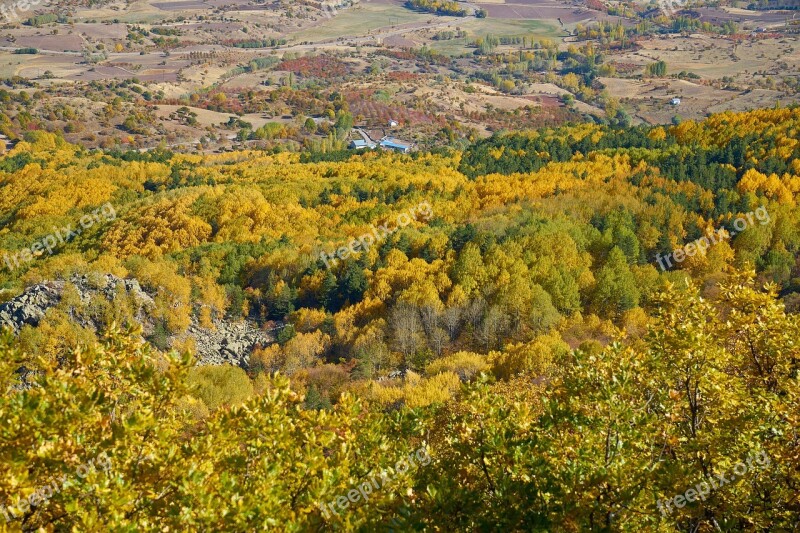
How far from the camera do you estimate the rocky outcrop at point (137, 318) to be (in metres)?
63.9

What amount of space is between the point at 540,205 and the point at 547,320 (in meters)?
31.1

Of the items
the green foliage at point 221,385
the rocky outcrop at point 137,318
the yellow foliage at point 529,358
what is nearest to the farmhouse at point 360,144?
the rocky outcrop at point 137,318

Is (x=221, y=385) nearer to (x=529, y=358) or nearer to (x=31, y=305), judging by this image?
(x=31, y=305)

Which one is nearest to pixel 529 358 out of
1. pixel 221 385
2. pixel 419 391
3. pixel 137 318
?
pixel 419 391

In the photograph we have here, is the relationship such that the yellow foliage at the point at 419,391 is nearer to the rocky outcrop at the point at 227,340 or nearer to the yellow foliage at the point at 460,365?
the yellow foliage at the point at 460,365

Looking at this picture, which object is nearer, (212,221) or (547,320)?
(547,320)

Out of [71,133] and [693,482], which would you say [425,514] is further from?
[71,133]

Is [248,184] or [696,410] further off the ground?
[696,410]

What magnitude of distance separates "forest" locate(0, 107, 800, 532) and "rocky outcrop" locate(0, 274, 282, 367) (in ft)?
4.27

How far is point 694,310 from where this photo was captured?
16.5 metres

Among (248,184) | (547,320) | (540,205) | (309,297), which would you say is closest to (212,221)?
(248,184)

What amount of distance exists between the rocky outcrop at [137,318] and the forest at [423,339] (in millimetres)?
1302

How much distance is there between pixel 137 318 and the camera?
69.2 meters

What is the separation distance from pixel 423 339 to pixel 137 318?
29336mm
